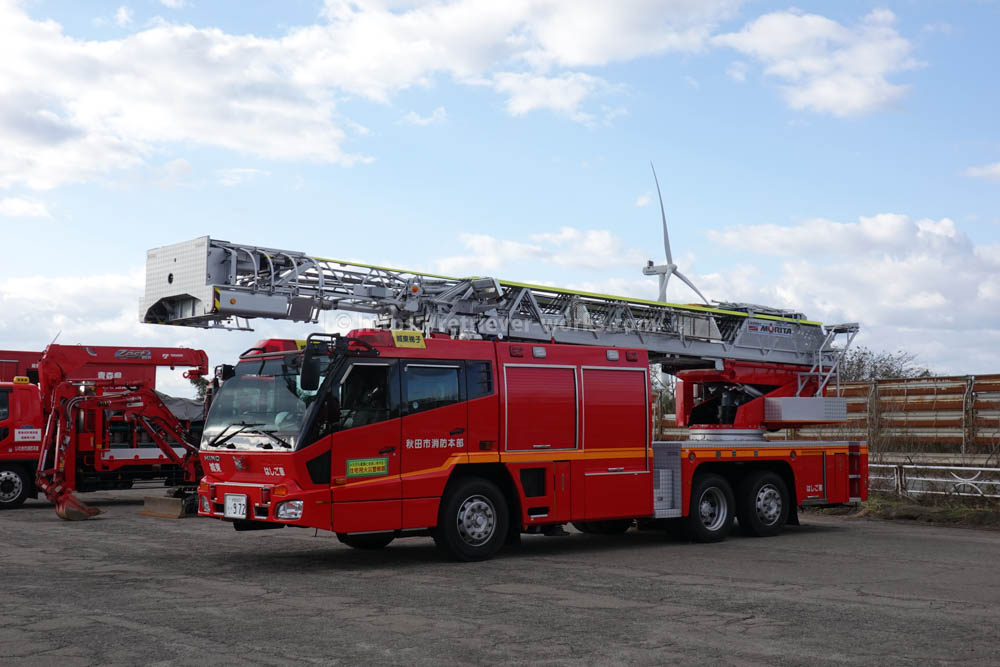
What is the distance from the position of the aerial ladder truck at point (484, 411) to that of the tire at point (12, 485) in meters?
7.49

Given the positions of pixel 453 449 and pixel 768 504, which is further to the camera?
pixel 768 504

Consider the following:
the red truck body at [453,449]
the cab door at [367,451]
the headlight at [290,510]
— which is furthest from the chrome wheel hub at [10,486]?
the cab door at [367,451]

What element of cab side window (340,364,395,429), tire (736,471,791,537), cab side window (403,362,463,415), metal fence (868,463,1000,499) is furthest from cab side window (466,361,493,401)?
metal fence (868,463,1000,499)

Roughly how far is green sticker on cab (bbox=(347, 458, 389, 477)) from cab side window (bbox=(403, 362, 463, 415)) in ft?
2.18

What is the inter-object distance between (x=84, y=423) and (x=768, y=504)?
13.0 m

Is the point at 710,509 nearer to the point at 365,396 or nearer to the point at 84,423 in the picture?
the point at 365,396

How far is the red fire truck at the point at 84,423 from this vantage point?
19.8 m

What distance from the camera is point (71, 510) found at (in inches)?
699

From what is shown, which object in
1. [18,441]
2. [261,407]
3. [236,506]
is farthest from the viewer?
[18,441]

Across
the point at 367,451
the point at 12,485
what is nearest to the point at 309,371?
the point at 367,451

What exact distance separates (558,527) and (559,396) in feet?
5.76

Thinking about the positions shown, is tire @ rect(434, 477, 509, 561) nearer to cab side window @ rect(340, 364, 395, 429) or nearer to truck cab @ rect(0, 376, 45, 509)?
cab side window @ rect(340, 364, 395, 429)

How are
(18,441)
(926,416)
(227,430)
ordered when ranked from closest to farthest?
1. (227,430)
2. (18,441)
3. (926,416)

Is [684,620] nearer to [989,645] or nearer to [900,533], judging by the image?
[989,645]
